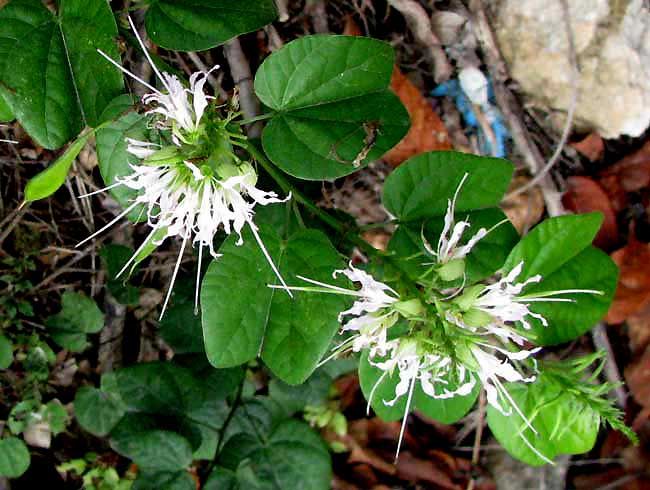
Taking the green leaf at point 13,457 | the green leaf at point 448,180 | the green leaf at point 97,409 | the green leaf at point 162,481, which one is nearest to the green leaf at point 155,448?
the green leaf at point 162,481

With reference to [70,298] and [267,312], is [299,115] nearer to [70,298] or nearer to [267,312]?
[267,312]

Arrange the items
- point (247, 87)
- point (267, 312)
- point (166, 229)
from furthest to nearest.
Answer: point (247, 87) → point (267, 312) → point (166, 229)

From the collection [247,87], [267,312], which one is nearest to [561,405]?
[267,312]

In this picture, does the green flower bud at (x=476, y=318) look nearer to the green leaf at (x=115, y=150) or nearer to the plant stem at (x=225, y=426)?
the green leaf at (x=115, y=150)

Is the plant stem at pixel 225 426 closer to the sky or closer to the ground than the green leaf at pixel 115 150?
closer to the ground

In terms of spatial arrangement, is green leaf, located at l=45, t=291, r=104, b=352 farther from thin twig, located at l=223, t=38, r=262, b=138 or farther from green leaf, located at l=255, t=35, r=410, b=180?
green leaf, located at l=255, t=35, r=410, b=180

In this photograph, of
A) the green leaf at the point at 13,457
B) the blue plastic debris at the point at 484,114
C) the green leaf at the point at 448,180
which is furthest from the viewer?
the blue plastic debris at the point at 484,114
